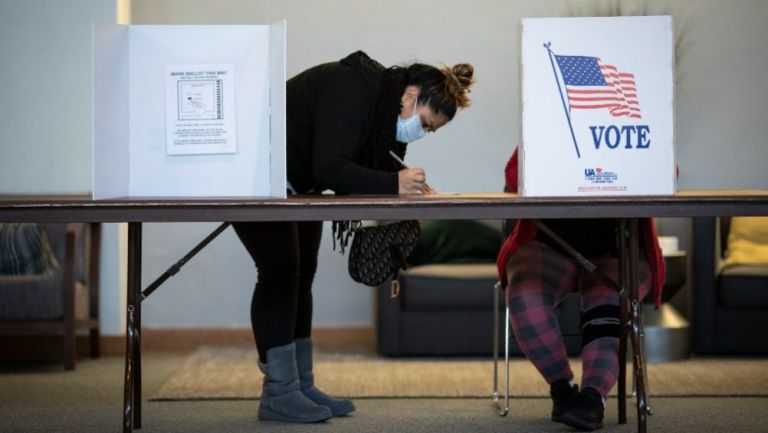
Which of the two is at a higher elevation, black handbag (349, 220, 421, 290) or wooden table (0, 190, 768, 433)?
wooden table (0, 190, 768, 433)

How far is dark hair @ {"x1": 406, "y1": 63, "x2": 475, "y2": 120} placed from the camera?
9.78 ft

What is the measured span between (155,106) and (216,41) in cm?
20

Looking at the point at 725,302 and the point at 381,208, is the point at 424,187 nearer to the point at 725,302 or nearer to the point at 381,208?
the point at 381,208

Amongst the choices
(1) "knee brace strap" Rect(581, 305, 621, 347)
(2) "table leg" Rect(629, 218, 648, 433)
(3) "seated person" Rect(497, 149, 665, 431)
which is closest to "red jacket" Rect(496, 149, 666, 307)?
(3) "seated person" Rect(497, 149, 665, 431)

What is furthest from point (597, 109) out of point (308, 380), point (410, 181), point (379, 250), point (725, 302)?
point (725, 302)

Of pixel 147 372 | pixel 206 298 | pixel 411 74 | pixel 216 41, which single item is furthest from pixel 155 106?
pixel 206 298

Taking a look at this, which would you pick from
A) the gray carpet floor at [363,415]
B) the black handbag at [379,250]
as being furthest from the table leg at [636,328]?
the black handbag at [379,250]

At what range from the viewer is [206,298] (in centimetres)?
544

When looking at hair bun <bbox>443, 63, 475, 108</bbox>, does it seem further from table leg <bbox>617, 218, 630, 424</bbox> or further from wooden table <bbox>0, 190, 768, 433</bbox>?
wooden table <bbox>0, 190, 768, 433</bbox>

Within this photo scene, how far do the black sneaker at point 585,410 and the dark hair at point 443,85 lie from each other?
81 cm

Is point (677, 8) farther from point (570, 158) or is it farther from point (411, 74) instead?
point (570, 158)

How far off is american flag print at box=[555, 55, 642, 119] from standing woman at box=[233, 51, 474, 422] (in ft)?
1.58

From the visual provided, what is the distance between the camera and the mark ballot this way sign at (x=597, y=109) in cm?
245

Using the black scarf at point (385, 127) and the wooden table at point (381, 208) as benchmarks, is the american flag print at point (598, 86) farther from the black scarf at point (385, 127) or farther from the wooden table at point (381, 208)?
the black scarf at point (385, 127)
